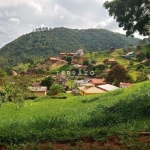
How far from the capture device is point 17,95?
49.4ft

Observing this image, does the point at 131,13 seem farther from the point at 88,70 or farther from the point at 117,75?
the point at 88,70

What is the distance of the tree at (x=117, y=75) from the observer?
186 feet

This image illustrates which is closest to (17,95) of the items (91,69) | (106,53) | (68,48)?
(91,69)

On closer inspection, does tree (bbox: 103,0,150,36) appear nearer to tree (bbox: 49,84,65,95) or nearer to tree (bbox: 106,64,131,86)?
tree (bbox: 49,84,65,95)

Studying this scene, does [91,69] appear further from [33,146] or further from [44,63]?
[33,146]

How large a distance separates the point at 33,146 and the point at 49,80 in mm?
51605

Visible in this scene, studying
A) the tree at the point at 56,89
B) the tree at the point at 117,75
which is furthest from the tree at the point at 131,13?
the tree at the point at 117,75

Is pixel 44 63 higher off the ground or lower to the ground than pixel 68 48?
lower

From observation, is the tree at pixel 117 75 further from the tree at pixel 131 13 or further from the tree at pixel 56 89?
the tree at pixel 131 13

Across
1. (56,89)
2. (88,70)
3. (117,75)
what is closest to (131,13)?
(56,89)

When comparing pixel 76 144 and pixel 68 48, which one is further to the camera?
pixel 68 48

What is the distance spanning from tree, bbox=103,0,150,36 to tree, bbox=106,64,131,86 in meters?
43.8

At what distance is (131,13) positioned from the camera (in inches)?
501

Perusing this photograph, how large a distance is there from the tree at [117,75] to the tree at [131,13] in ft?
144
